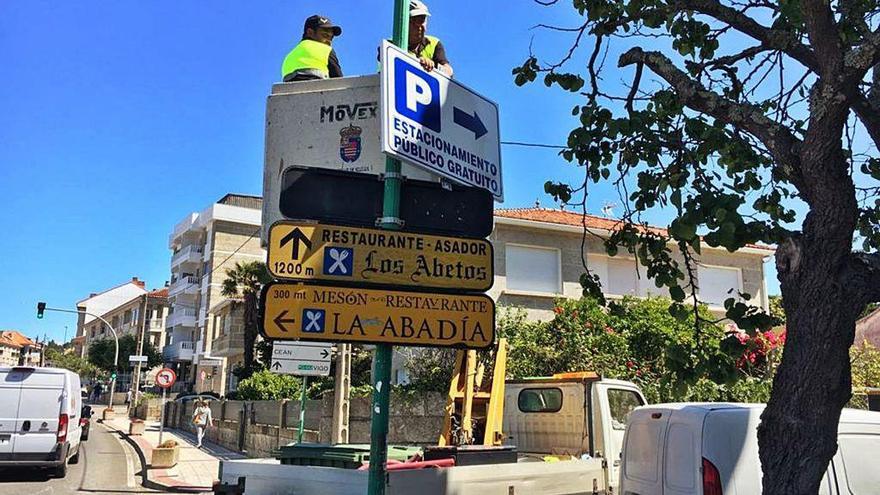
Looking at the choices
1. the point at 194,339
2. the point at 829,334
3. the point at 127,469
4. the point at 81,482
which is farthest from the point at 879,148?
the point at 194,339

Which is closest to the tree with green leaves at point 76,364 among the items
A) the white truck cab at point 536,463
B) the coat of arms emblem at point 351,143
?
the white truck cab at point 536,463

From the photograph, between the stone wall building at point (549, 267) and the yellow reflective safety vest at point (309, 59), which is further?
the stone wall building at point (549, 267)

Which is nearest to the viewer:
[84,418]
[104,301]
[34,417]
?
[34,417]

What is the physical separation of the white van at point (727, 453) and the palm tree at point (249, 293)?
26892 mm

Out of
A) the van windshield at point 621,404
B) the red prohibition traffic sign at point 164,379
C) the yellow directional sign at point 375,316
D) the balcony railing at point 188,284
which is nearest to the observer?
the yellow directional sign at point 375,316

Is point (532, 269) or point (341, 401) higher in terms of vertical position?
point (532, 269)

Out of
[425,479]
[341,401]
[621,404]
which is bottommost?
[425,479]

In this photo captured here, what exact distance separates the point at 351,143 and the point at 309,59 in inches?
29.4

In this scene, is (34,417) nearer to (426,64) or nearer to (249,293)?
(426,64)

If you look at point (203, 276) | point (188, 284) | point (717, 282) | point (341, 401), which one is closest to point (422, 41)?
point (341, 401)

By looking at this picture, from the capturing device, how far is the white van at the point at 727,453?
201 inches

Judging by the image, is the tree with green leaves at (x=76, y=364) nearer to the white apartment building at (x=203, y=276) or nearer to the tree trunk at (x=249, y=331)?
the white apartment building at (x=203, y=276)

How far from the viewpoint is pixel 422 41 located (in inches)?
166

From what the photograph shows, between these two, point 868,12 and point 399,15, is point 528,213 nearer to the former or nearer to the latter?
point 868,12
